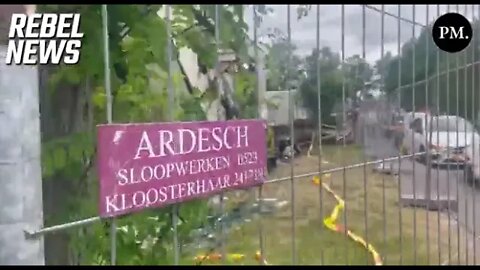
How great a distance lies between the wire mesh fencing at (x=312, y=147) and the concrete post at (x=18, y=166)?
0.04 meters

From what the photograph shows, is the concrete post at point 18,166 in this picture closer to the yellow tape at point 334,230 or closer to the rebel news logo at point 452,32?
the yellow tape at point 334,230

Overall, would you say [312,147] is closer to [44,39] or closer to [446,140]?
[44,39]

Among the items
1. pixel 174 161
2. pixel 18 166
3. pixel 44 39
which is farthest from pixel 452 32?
pixel 18 166

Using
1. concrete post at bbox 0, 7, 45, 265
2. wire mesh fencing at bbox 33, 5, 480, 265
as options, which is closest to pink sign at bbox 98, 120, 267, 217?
wire mesh fencing at bbox 33, 5, 480, 265

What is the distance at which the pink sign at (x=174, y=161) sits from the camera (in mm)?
1501

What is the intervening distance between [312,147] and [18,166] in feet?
3.56

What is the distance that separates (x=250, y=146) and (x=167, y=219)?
13.4 inches

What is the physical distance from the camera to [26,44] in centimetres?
147

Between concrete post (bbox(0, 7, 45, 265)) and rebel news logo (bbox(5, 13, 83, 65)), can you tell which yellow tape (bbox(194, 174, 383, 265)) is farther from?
rebel news logo (bbox(5, 13, 83, 65))

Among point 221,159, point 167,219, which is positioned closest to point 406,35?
point 221,159

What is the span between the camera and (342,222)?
7.93 ft

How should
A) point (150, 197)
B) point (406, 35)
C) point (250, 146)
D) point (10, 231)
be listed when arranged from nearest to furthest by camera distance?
1. point (10, 231)
2. point (150, 197)
3. point (250, 146)
4. point (406, 35)

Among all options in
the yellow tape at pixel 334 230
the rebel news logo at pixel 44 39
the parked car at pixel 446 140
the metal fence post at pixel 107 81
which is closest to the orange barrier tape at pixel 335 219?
the yellow tape at pixel 334 230
